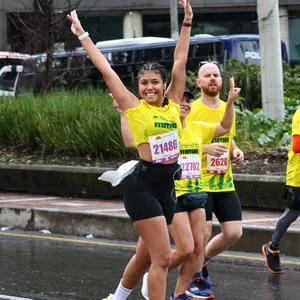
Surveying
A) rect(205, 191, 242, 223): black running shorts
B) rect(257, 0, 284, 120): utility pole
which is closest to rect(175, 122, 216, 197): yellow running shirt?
rect(205, 191, 242, 223): black running shorts

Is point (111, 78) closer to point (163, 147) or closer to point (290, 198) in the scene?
point (163, 147)

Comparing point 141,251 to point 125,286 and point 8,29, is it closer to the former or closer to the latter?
point 125,286

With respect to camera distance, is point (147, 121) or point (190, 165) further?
point (190, 165)

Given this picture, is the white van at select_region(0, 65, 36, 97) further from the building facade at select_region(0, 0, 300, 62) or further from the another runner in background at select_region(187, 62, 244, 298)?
the another runner in background at select_region(187, 62, 244, 298)

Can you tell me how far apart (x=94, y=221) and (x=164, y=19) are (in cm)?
4096

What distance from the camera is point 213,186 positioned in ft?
27.3

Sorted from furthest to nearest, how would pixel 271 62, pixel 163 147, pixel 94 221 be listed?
pixel 271 62 < pixel 94 221 < pixel 163 147

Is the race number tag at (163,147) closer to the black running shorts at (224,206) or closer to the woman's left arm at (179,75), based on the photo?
the woman's left arm at (179,75)

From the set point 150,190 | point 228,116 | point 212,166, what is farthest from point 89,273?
point 150,190

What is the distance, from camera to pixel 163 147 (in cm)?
674

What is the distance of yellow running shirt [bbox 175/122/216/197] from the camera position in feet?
25.3

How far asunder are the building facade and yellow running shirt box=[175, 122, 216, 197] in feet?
137

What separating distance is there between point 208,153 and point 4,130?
31.8ft

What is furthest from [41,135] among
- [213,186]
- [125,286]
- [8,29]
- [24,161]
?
[8,29]
